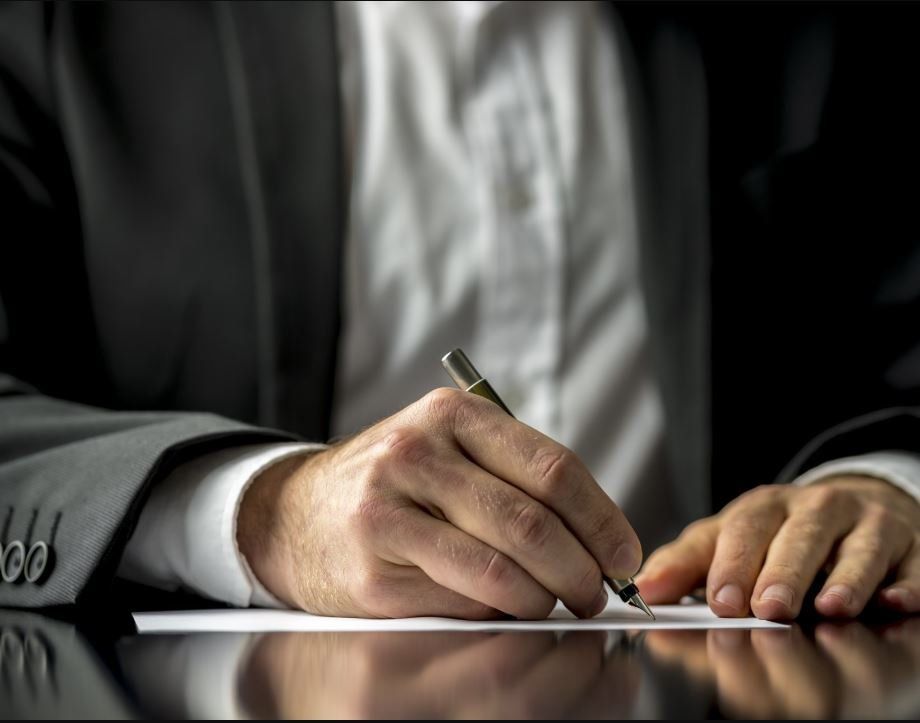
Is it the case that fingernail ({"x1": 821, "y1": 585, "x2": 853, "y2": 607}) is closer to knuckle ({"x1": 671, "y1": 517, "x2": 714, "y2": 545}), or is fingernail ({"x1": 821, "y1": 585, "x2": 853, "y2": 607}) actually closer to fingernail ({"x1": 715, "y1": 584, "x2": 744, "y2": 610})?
fingernail ({"x1": 715, "y1": 584, "x2": 744, "y2": 610})

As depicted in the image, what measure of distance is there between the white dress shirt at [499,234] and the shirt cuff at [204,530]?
0.36 meters

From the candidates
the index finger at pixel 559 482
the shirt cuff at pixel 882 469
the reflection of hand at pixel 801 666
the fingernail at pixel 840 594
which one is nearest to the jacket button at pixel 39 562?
the index finger at pixel 559 482

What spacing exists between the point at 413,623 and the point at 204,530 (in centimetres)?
25

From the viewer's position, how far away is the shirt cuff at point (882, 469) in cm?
103

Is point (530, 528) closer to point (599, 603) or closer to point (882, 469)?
point (599, 603)

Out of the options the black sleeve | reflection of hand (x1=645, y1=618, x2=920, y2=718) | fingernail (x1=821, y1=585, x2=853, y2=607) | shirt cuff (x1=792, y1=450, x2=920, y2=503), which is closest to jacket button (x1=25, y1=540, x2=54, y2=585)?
the black sleeve

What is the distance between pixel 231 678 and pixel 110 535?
1.18 ft

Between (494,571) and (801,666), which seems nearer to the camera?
(801,666)

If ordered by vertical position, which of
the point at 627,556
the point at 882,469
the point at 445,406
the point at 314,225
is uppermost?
the point at 314,225

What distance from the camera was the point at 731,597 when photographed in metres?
0.76

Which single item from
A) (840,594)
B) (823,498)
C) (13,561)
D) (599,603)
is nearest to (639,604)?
(599,603)

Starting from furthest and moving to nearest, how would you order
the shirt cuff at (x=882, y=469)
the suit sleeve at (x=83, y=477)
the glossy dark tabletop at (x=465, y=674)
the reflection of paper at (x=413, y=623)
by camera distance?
the shirt cuff at (x=882, y=469) → the suit sleeve at (x=83, y=477) → the reflection of paper at (x=413, y=623) → the glossy dark tabletop at (x=465, y=674)

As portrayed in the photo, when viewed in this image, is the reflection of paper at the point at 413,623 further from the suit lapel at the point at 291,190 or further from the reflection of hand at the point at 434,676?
the suit lapel at the point at 291,190

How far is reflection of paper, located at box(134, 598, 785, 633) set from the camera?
2.22 feet
